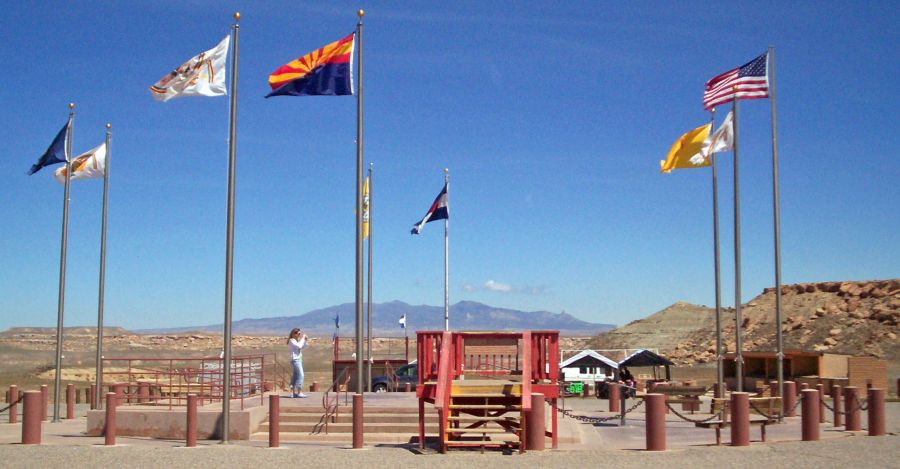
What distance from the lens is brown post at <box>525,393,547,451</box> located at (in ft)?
58.2

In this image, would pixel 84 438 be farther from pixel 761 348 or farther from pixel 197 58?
pixel 761 348

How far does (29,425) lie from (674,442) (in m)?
12.6

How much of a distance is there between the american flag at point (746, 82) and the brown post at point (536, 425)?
37.5 feet

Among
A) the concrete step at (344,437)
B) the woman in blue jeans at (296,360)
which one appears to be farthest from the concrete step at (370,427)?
the woman in blue jeans at (296,360)

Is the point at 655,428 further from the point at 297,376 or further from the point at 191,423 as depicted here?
the point at 297,376

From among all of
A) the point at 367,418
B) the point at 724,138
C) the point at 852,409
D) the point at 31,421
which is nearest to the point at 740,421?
the point at 852,409

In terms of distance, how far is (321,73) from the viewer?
67.7 ft

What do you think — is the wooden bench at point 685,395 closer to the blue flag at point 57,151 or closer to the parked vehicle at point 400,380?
the parked vehicle at point 400,380

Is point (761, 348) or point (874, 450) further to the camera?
point (761, 348)

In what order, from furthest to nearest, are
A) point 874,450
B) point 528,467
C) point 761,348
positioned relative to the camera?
point 761,348 < point 874,450 < point 528,467

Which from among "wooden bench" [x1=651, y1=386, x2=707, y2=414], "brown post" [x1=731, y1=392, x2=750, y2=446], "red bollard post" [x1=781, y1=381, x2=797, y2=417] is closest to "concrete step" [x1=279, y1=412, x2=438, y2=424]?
"brown post" [x1=731, y1=392, x2=750, y2=446]

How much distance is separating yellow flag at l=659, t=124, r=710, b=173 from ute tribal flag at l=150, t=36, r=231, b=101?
42.7ft

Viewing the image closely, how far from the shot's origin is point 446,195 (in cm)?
3197

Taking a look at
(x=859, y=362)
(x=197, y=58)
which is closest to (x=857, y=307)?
(x=859, y=362)
